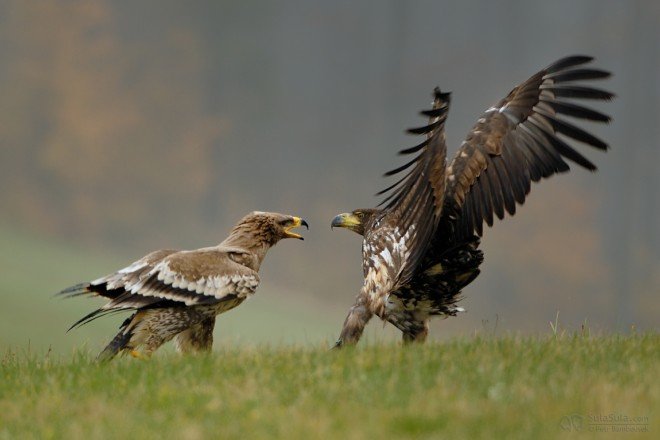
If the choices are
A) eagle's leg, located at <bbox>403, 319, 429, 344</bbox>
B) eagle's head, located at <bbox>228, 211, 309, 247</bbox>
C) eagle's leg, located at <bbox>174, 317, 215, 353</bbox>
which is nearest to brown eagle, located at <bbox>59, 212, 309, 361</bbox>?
eagle's leg, located at <bbox>174, 317, 215, 353</bbox>

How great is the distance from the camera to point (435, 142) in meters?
8.61

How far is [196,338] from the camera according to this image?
988cm

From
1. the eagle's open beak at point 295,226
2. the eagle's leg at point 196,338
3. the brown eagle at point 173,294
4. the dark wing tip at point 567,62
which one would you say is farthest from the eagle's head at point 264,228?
the dark wing tip at point 567,62

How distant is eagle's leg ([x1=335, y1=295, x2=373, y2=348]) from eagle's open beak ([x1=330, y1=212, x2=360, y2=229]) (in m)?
1.31

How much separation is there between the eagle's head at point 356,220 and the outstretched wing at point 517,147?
3.53 ft

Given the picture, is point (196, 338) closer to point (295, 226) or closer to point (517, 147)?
point (295, 226)

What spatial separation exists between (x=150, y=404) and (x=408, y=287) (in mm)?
3621

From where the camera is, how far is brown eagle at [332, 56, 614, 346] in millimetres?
8977

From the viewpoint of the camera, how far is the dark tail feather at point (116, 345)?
9102 mm

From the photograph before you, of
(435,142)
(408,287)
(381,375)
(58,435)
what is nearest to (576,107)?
(435,142)

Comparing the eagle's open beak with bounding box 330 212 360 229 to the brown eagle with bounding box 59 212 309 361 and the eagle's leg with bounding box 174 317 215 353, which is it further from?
the eagle's leg with bounding box 174 317 215 353

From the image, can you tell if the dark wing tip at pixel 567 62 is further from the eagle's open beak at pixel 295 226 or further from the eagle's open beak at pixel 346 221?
the eagle's open beak at pixel 295 226

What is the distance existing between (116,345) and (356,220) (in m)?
2.97

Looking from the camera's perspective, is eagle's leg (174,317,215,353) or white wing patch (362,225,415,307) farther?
eagle's leg (174,317,215,353)
